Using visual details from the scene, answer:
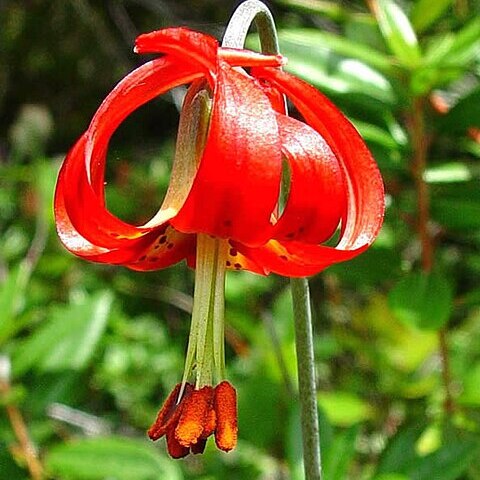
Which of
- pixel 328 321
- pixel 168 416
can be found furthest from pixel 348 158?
pixel 328 321

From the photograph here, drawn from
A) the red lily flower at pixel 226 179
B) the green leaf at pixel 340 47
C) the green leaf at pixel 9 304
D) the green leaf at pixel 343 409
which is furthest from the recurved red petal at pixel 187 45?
the green leaf at pixel 343 409

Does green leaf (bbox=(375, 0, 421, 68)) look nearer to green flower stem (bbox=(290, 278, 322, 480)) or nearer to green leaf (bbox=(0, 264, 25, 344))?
green flower stem (bbox=(290, 278, 322, 480))

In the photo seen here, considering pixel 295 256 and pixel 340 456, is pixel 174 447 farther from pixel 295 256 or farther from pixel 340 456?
pixel 340 456

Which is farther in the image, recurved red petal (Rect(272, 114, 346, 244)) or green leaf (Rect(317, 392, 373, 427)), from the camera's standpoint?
green leaf (Rect(317, 392, 373, 427))

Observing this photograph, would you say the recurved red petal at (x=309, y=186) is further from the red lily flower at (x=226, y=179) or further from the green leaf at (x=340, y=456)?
the green leaf at (x=340, y=456)

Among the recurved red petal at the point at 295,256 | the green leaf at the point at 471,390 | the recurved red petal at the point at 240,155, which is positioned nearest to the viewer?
the recurved red petal at the point at 240,155

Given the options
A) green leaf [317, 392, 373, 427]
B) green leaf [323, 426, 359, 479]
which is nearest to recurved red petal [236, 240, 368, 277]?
green leaf [323, 426, 359, 479]

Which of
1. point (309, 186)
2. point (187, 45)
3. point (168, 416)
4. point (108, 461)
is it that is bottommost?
point (108, 461)
